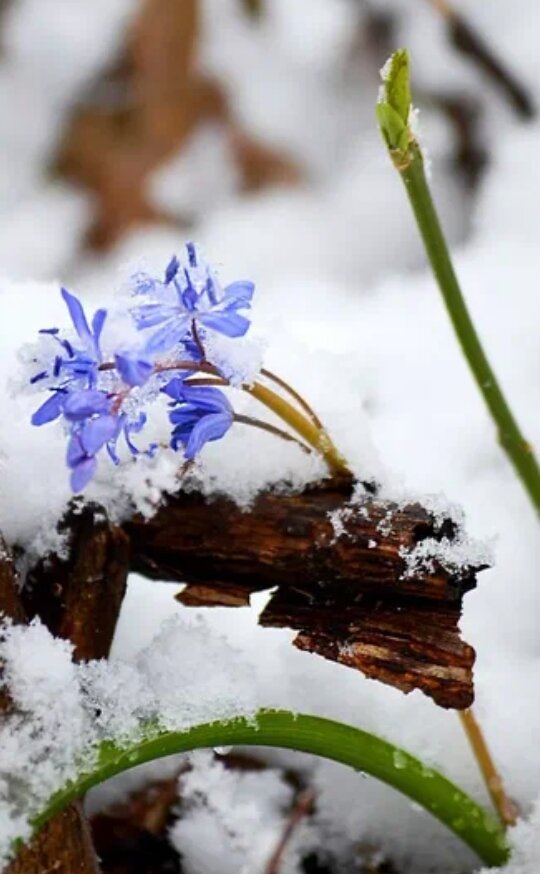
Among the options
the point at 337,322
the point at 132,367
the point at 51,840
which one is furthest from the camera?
the point at 337,322

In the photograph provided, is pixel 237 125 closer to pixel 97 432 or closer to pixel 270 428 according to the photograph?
pixel 270 428

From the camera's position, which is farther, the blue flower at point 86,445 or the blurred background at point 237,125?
the blurred background at point 237,125

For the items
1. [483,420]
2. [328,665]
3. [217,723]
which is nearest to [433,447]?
[483,420]

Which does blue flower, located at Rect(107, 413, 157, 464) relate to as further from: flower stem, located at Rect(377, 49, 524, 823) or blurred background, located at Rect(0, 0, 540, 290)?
blurred background, located at Rect(0, 0, 540, 290)

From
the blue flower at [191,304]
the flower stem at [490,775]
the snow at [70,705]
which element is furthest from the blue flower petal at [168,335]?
the flower stem at [490,775]

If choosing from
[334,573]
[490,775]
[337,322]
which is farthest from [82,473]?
[337,322]

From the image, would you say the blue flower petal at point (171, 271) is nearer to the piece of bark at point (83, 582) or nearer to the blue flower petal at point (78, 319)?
the blue flower petal at point (78, 319)
